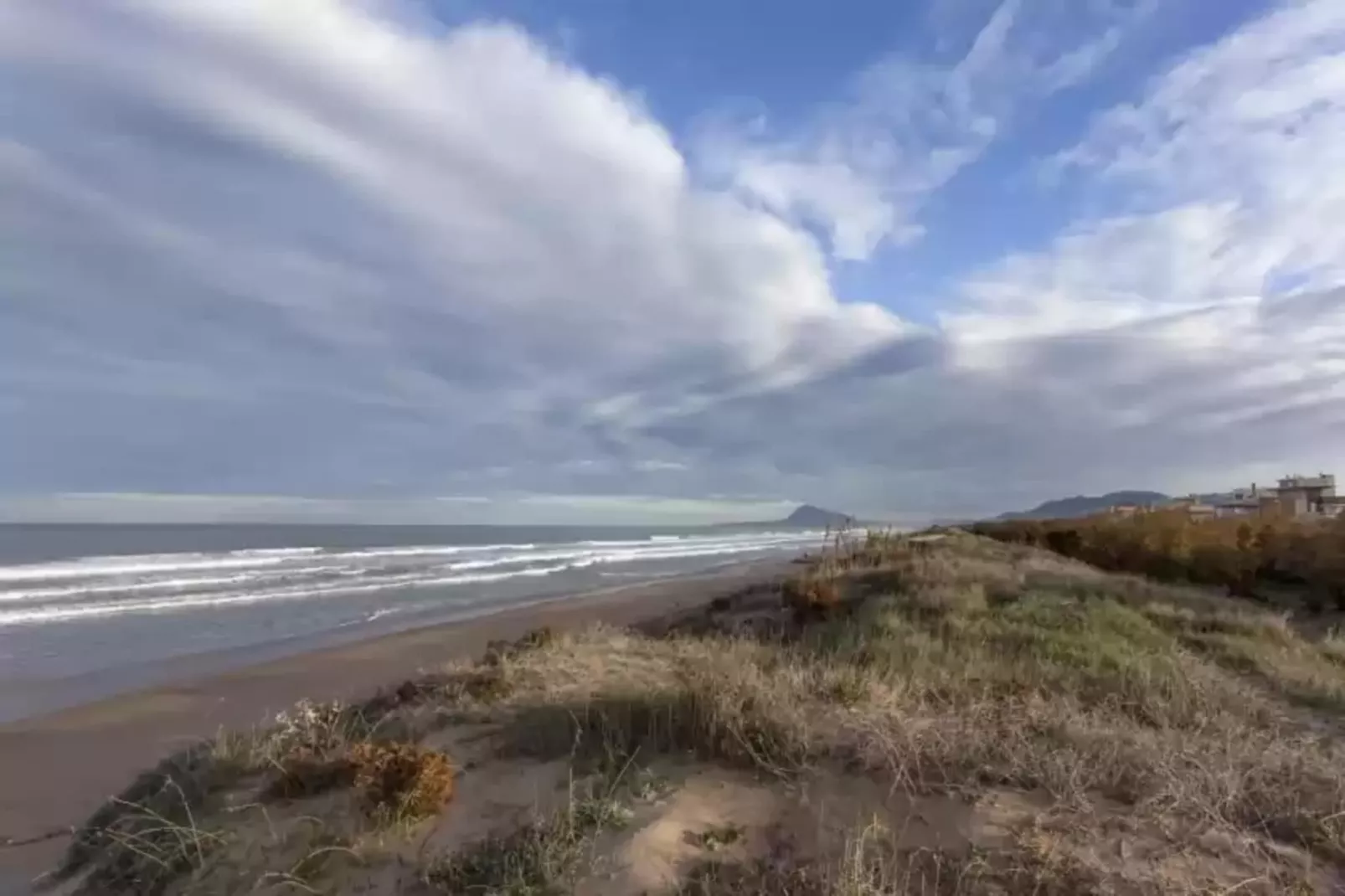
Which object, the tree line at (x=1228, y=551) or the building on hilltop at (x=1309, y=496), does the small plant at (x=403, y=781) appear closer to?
the tree line at (x=1228, y=551)

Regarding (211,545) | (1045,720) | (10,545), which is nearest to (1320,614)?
(1045,720)

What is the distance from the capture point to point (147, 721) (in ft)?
38.6

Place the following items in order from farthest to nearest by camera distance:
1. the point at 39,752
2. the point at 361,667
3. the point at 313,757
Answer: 1. the point at 361,667
2. the point at 39,752
3. the point at 313,757

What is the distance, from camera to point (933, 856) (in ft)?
13.5

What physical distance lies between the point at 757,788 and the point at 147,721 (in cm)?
985

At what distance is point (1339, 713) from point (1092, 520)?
840 inches

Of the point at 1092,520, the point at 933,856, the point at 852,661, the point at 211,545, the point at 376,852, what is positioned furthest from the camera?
the point at 211,545

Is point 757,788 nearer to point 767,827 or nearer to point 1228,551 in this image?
point 767,827

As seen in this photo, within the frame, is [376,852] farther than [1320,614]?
No

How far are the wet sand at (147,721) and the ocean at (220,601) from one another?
43.6 inches

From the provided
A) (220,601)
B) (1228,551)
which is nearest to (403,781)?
(1228,551)

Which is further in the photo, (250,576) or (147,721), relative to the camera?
(250,576)

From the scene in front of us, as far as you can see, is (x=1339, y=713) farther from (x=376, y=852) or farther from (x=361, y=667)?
(x=361, y=667)

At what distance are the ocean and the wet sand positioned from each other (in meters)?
1.11
